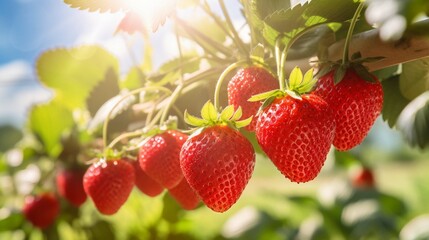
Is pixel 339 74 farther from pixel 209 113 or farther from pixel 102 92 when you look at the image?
pixel 102 92

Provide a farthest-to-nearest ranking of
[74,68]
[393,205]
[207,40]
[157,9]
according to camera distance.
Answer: [393,205] < [74,68] < [207,40] < [157,9]

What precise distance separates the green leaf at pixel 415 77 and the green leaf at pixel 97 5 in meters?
0.31

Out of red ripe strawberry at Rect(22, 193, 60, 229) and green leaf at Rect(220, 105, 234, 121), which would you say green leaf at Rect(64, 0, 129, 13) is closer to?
green leaf at Rect(220, 105, 234, 121)

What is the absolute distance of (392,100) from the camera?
791 millimetres

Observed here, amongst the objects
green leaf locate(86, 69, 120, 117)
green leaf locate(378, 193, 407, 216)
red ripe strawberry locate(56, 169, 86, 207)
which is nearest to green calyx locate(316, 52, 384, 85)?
green leaf locate(86, 69, 120, 117)

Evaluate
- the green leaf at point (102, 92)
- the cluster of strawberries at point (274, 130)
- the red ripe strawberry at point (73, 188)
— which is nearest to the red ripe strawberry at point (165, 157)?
the cluster of strawberries at point (274, 130)

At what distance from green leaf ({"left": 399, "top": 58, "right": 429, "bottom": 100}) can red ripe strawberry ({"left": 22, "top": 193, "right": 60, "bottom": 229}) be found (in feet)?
2.91

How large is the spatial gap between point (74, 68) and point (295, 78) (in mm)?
742

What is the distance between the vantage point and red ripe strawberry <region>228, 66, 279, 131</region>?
592 mm

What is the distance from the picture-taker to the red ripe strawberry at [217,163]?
0.57m

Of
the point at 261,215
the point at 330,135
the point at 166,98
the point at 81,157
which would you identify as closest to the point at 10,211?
the point at 81,157

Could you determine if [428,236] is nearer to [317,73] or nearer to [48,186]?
[317,73]

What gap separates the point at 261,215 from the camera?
1.69m

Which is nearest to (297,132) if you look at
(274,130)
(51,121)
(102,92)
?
(274,130)
